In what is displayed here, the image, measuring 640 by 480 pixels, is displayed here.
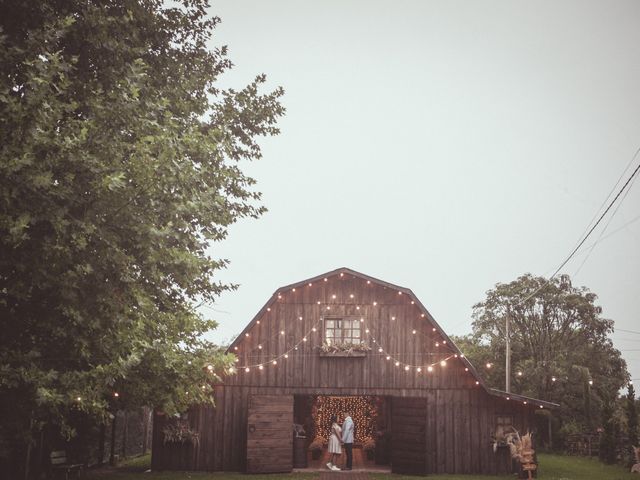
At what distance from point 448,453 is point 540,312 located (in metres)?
17.0

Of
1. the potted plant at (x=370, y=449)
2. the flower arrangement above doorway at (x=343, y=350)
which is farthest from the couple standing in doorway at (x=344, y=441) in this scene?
the potted plant at (x=370, y=449)

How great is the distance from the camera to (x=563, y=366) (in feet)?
96.8

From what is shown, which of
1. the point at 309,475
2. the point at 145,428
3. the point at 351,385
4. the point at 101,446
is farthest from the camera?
the point at 145,428

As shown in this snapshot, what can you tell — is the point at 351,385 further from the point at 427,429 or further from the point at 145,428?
the point at 145,428

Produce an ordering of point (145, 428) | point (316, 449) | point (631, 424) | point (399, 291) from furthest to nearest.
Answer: point (145, 428), point (316, 449), point (631, 424), point (399, 291)

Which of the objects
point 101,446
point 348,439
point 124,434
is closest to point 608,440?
point 348,439

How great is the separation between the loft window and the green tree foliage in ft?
48.8

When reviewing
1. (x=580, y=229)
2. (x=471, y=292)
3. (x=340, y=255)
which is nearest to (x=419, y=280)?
(x=471, y=292)

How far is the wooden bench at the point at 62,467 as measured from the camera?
14.5 meters

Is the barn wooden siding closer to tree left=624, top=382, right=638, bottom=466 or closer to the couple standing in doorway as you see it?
the couple standing in doorway

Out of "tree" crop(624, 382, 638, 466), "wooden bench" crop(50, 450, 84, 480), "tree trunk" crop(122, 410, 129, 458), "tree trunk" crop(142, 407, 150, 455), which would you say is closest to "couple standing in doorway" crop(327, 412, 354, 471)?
"wooden bench" crop(50, 450, 84, 480)

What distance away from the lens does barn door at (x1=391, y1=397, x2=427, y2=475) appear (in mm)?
16781

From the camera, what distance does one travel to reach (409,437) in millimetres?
17188

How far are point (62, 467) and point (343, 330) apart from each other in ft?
30.4
